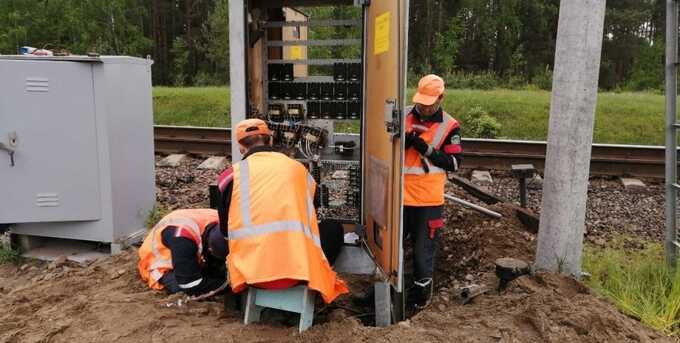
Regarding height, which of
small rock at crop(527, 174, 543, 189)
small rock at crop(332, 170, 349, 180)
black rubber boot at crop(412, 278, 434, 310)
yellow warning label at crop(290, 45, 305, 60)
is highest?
yellow warning label at crop(290, 45, 305, 60)

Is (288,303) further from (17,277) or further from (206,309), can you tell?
(17,277)

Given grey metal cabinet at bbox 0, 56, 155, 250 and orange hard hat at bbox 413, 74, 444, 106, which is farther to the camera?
grey metal cabinet at bbox 0, 56, 155, 250

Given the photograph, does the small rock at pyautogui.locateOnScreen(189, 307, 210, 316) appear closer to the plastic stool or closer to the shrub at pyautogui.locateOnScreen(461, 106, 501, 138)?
the plastic stool

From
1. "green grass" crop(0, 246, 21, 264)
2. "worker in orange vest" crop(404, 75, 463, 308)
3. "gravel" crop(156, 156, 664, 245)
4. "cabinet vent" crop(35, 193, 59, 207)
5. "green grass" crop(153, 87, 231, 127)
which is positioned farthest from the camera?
"green grass" crop(153, 87, 231, 127)

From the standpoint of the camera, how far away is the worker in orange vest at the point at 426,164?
4027 mm

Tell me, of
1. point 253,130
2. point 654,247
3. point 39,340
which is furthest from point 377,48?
point 654,247

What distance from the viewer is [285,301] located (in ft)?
11.0

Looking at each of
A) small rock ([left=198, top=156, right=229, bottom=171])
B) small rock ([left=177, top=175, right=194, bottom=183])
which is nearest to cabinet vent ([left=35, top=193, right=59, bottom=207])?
small rock ([left=177, top=175, right=194, bottom=183])

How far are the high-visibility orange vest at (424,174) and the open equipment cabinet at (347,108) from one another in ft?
0.89

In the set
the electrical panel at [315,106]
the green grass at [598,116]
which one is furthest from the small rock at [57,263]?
the green grass at [598,116]

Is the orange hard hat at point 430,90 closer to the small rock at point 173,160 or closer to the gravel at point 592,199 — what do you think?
the gravel at point 592,199

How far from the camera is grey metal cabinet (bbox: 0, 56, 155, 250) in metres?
4.56

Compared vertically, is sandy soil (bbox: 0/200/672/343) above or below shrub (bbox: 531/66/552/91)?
below

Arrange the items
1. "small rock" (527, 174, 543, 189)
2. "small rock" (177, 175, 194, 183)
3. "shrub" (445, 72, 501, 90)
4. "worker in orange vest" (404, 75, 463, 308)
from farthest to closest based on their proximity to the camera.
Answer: "shrub" (445, 72, 501, 90)
"small rock" (177, 175, 194, 183)
"small rock" (527, 174, 543, 189)
"worker in orange vest" (404, 75, 463, 308)
